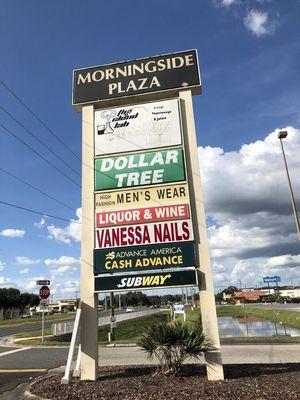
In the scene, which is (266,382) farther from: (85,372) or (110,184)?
(110,184)

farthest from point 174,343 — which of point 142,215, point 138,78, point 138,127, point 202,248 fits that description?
point 138,78

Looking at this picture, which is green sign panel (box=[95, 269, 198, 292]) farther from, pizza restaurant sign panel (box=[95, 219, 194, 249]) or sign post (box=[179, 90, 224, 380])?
pizza restaurant sign panel (box=[95, 219, 194, 249])

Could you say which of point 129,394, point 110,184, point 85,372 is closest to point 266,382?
point 129,394

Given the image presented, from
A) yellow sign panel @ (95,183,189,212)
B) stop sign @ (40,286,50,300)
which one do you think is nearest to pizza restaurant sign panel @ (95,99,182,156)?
yellow sign panel @ (95,183,189,212)

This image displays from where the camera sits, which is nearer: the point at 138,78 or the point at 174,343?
the point at 174,343

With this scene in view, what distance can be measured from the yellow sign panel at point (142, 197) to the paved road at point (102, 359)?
5.39 m

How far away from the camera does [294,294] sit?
166625mm

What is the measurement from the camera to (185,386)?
27.5 feet

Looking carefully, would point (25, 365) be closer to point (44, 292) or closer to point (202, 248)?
point (202, 248)

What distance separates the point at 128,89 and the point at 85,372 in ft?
26.7

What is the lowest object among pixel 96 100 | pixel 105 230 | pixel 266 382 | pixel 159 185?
pixel 266 382

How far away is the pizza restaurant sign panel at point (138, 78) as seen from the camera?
1187 cm

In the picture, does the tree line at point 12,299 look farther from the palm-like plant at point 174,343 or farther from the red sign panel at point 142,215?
the palm-like plant at point 174,343

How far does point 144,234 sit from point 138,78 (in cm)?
496
